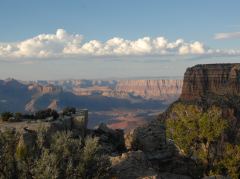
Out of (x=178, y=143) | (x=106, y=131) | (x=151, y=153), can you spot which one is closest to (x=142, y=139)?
(x=151, y=153)

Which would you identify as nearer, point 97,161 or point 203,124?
point 97,161

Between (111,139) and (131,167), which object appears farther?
(111,139)

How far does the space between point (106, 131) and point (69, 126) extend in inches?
244

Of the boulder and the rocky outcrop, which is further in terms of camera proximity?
the rocky outcrop

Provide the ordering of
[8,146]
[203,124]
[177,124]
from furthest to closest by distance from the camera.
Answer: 1. [177,124]
2. [203,124]
3. [8,146]

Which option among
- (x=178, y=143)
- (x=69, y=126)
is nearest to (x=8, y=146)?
(x=69, y=126)

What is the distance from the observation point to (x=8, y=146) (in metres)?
32.9

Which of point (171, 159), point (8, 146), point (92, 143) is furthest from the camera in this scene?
point (171, 159)

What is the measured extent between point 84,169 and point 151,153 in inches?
787

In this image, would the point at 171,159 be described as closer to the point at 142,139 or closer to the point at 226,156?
the point at 142,139

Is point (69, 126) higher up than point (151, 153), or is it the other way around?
point (69, 126)

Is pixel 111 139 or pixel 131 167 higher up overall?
pixel 131 167

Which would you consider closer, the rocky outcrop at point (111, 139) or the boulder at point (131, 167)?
the boulder at point (131, 167)

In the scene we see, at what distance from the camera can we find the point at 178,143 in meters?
59.4
